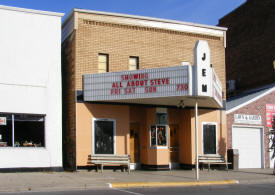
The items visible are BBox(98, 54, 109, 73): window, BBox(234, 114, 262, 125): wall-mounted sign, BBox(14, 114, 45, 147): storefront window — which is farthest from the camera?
BBox(234, 114, 262, 125): wall-mounted sign

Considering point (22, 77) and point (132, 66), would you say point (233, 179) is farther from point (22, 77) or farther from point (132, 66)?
point (22, 77)

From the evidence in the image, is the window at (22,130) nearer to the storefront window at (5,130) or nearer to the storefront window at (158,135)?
the storefront window at (5,130)

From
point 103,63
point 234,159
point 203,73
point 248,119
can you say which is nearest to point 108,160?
point 103,63

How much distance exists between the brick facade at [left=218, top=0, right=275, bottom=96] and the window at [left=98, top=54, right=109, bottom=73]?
14.8 metres

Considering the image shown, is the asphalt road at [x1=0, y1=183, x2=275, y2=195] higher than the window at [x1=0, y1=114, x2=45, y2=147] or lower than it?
lower

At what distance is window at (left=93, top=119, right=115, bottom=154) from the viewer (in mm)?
21047

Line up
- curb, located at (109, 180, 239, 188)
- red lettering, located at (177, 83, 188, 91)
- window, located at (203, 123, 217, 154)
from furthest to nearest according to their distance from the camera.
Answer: window, located at (203, 123, 217, 154) → red lettering, located at (177, 83, 188, 91) → curb, located at (109, 180, 239, 188)

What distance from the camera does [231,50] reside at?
36125 mm

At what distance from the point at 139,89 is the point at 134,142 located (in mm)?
4229

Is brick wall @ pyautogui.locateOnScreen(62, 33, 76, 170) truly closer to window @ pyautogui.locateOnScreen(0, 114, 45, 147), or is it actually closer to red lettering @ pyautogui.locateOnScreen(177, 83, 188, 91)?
window @ pyautogui.locateOnScreen(0, 114, 45, 147)

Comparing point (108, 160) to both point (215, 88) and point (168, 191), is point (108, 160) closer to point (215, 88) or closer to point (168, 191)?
point (215, 88)

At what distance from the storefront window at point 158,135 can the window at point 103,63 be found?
13.0ft

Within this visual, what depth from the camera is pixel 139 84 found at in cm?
2000

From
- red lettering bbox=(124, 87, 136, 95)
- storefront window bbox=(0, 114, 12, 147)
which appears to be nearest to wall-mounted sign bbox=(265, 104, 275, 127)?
red lettering bbox=(124, 87, 136, 95)
